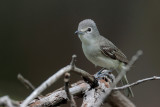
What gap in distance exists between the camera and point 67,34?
21.9 feet

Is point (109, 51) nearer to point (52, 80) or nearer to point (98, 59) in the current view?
point (98, 59)

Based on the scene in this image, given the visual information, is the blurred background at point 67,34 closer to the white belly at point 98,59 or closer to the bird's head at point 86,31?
the white belly at point 98,59

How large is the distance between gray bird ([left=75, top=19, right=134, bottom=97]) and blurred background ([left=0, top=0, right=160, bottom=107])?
8.04ft

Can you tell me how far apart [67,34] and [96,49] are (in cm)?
286

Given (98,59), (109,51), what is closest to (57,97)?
(98,59)

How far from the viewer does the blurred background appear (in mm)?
6473

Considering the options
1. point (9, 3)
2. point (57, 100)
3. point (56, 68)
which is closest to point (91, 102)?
point (57, 100)

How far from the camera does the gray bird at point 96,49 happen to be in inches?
146

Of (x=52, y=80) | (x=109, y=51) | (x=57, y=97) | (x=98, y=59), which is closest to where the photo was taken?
(x=52, y=80)

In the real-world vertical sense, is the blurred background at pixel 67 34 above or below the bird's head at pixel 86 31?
above

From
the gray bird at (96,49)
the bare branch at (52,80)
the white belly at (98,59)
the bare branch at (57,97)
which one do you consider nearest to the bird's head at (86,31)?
the gray bird at (96,49)

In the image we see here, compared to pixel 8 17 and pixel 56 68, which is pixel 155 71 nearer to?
pixel 56 68

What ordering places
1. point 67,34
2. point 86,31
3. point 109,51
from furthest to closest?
point 67,34
point 109,51
point 86,31

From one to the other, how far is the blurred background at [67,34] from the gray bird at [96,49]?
245 centimetres
